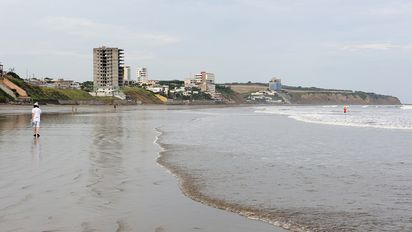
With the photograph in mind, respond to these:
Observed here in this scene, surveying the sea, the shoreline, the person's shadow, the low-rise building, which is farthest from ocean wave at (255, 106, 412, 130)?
the low-rise building

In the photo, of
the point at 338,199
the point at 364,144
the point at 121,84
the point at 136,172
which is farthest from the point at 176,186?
the point at 121,84

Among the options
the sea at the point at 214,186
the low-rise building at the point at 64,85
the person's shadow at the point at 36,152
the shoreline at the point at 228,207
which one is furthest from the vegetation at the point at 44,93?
the shoreline at the point at 228,207

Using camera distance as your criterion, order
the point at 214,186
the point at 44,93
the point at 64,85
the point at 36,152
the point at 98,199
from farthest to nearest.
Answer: the point at 64,85 < the point at 44,93 < the point at 36,152 < the point at 214,186 < the point at 98,199

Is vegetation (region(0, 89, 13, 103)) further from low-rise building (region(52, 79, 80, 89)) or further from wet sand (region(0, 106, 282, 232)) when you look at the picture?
wet sand (region(0, 106, 282, 232))

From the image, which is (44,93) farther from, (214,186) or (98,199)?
(98,199)

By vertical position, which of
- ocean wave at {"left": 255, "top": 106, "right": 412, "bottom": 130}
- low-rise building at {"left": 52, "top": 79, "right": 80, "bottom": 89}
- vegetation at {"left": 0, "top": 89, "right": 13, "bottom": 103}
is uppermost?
low-rise building at {"left": 52, "top": 79, "right": 80, "bottom": 89}

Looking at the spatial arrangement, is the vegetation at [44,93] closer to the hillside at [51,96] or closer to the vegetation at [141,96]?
the hillside at [51,96]

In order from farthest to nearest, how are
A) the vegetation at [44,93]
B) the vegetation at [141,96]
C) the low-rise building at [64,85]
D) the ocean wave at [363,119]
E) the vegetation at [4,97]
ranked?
the vegetation at [141,96] < the low-rise building at [64,85] < the vegetation at [44,93] < the vegetation at [4,97] < the ocean wave at [363,119]

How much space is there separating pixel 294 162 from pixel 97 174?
5.77 meters

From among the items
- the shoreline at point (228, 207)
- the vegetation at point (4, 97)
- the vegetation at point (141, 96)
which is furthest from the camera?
the vegetation at point (141, 96)

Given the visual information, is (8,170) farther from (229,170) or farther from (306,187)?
(306,187)

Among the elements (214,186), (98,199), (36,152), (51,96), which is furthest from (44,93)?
(98,199)

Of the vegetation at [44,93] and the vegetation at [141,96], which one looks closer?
the vegetation at [44,93]

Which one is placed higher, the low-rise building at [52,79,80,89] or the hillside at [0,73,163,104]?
the low-rise building at [52,79,80,89]
